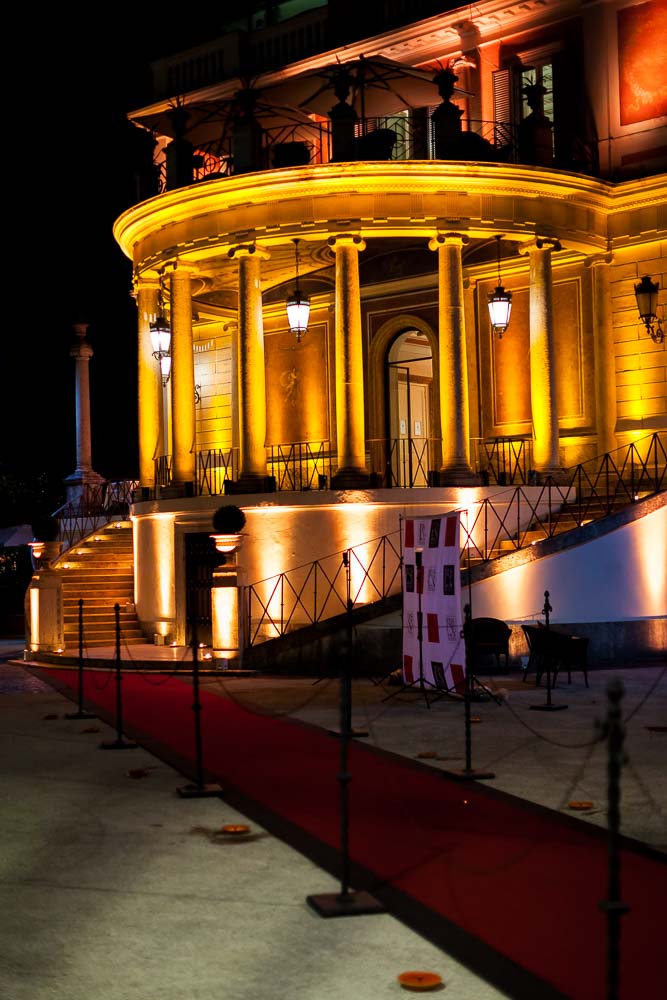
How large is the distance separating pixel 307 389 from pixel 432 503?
7078 millimetres

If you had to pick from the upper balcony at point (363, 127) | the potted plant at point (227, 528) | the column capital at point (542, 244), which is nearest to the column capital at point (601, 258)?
the column capital at point (542, 244)

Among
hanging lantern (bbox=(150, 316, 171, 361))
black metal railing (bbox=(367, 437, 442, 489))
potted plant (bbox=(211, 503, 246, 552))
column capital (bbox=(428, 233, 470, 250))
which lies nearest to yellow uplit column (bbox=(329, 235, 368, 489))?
column capital (bbox=(428, 233, 470, 250))

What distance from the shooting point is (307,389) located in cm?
2859

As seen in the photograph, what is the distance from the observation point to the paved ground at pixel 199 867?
230 inches

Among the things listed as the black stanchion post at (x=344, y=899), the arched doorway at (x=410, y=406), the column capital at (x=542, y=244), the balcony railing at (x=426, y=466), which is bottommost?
the black stanchion post at (x=344, y=899)

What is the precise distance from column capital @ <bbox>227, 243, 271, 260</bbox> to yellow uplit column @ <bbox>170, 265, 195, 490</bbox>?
5.20 feet

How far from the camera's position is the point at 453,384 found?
74.1ft

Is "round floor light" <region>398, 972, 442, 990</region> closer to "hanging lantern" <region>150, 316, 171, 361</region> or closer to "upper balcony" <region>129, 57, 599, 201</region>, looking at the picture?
"upper balcony" <region>129, 57, 599, 201</region>

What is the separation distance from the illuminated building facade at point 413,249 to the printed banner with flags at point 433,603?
18.7 feet

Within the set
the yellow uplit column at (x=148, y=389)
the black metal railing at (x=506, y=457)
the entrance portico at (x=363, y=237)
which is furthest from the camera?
the yellow uplit column at (x=148, y=389)

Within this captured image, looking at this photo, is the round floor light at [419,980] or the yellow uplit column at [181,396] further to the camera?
the yellow uplit column at [181,396]

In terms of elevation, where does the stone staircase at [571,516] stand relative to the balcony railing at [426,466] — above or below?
below

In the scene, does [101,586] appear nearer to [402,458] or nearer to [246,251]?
[402,458]

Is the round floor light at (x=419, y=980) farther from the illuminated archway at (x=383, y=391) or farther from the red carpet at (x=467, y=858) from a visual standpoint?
the illuminated archway at (x=383, y=391)
